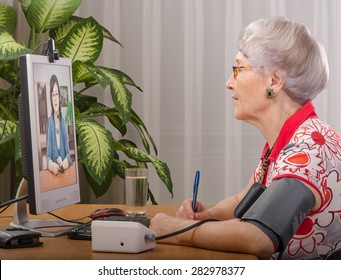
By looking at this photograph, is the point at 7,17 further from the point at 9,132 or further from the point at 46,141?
the point at 46,141

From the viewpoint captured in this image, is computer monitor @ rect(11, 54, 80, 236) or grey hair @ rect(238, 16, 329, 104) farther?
grey hair @ rect(238, 16, 329, 104)

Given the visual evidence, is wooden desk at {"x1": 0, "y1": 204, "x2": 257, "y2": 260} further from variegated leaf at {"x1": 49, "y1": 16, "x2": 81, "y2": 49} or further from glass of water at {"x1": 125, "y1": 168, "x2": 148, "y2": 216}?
variegated leaf at {"x1": 49, "y1": 16, "x2": 81, "y2": 49}

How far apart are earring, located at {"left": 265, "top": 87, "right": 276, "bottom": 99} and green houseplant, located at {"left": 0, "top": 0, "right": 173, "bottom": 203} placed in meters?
1.30

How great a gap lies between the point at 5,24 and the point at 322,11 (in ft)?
5.62

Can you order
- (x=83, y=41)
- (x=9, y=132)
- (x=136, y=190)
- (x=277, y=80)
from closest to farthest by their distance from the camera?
(x=277, y=80), (x=136, y=190), (x=9, y=132), (x=83, y=41)

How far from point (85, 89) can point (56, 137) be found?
1898 millimetres

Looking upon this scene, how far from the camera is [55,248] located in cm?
178

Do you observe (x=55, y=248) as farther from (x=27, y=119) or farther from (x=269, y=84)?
(x=269, y=84)

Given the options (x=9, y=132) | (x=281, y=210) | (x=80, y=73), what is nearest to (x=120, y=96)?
(x=80, y=73)

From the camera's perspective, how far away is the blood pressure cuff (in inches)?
66.9

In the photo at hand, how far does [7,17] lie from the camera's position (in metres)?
3.87

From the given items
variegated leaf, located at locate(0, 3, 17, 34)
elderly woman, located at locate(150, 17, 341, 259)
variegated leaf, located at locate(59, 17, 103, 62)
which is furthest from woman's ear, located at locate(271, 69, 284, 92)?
variegated leaf, located at locate(0, 3, 17, 34)

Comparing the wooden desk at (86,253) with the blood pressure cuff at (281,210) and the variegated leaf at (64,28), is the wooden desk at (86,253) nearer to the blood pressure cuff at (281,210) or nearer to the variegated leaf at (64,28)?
the blood pressure cuff at (281,210)
